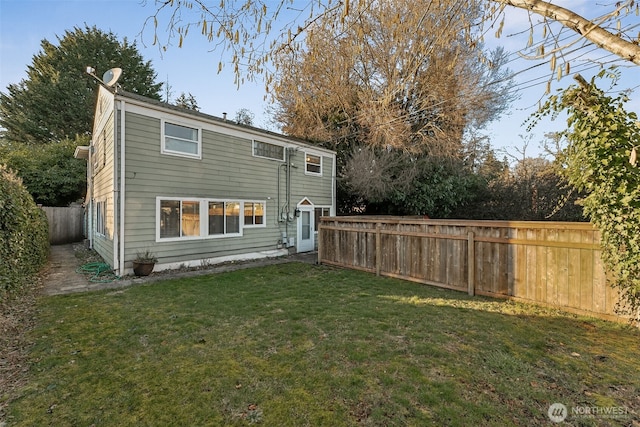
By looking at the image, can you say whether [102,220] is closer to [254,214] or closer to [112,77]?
[112,77]

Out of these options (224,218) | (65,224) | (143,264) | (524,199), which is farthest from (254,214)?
(65,224)

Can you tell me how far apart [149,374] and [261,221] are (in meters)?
8.07

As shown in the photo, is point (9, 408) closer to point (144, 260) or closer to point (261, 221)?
point (144, 260)

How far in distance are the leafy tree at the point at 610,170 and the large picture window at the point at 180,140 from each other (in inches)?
335

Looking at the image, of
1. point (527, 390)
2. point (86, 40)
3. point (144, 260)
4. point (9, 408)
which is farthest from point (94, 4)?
point (86, 40)

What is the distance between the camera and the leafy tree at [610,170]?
Result: 3971mm

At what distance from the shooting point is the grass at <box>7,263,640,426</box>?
2.43 meters

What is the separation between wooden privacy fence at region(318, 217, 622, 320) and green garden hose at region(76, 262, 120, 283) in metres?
6.36

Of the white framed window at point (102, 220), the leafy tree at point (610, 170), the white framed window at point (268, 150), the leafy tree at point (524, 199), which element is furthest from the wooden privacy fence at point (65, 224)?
the leafy tree at point (524, 199)

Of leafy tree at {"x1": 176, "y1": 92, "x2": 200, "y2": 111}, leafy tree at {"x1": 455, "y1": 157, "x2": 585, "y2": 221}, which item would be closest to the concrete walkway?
leafy tree at {"x1": 455, "y1": 157, "x2": 585, "y2": 221}

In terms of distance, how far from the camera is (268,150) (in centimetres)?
1120

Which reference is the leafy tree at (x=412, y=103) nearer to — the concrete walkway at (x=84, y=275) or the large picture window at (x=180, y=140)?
the large picture window at (x=180, y=140)

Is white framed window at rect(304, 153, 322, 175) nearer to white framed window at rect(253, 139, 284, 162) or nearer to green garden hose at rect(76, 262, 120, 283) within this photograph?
white framed window at rect(253, 139, 284, 162)

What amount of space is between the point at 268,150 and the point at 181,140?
129 inches
